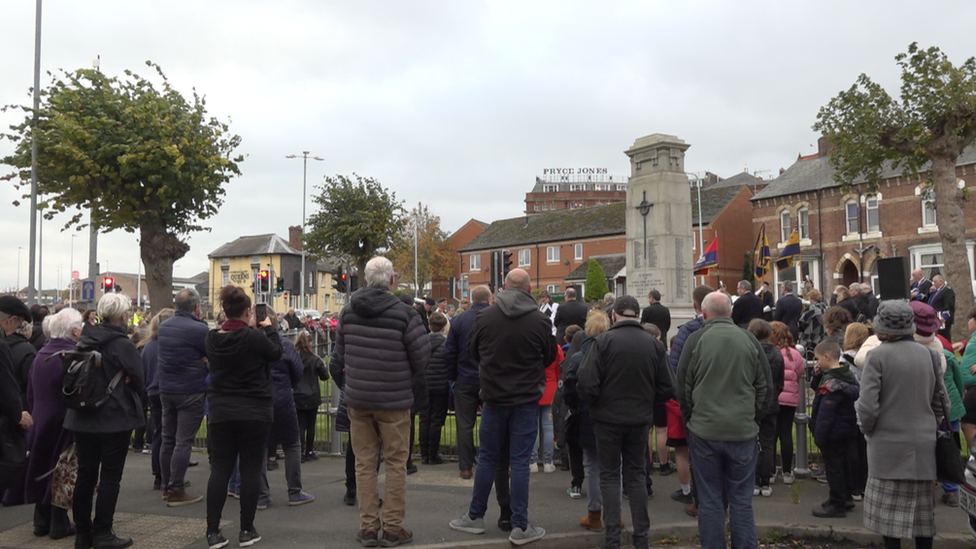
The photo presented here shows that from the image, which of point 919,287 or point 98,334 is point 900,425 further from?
point 919,287

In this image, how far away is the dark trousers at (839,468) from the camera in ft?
21.7

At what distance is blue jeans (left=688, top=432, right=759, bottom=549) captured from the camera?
529 centimetres

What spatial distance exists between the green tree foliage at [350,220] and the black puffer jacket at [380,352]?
2676cm

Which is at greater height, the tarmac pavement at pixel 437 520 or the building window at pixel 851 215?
the building window at pixel 851 215

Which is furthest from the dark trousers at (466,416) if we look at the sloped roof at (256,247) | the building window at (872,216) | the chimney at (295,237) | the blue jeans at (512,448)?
the sloped roof at (256,247)

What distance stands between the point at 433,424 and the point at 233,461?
3.72 meters

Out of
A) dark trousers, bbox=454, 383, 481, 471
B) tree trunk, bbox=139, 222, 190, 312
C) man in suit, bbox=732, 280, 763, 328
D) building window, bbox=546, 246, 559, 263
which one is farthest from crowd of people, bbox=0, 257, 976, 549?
building window, bbox=546, 246, 559, 263

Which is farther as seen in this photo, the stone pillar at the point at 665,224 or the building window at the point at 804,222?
the building window at the point at 804,222

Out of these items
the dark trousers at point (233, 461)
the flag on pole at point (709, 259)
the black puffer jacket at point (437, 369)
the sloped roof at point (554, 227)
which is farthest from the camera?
the sloped roof at point (554, 227)

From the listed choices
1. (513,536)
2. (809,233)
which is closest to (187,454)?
(513,536)

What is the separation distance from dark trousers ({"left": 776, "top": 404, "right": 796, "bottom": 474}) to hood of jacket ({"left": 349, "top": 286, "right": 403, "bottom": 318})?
4.32 m

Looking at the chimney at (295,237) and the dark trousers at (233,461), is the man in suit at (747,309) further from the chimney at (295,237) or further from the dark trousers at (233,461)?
the chimney at (295,237)

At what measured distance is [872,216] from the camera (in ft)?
142

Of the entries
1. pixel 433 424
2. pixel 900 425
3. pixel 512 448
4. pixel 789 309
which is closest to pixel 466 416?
pixel 433 424
